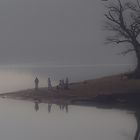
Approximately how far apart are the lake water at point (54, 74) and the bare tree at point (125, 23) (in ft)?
0.75

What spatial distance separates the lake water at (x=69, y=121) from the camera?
123 inches

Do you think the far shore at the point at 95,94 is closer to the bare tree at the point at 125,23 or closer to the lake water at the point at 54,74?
the lake water at the point at 54,74

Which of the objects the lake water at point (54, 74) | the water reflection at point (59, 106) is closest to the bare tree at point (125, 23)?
the lake water at point (54, 74)

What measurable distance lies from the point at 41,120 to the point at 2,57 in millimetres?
1559

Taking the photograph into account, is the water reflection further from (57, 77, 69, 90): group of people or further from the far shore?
(57, 77, 69, 90): group of people

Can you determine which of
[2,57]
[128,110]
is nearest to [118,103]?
[128,110]

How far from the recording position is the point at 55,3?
4.70 meters

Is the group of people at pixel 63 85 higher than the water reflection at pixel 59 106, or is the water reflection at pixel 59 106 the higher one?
the group of people at pixel 63 85

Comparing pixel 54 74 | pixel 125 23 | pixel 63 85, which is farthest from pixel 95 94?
pixel 125 23

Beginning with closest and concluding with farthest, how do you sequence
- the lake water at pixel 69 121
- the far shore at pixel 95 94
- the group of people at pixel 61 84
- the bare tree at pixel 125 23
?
the lake water at pixel 69 121 < the far shore at pixel 95 94 < the group of people at pixel 61 84 < the bare tree at pixel 125 23

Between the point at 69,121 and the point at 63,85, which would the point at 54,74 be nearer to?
the point at 63,85

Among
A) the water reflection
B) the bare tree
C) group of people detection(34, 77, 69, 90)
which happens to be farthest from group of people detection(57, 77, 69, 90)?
the bare tree

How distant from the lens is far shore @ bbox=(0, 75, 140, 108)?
414 centimetres

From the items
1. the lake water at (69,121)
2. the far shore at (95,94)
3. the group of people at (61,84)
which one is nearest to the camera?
the lake water at (69,121)
